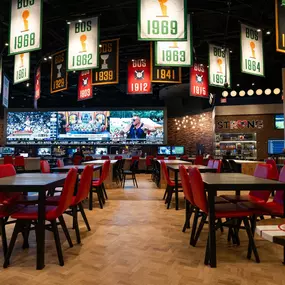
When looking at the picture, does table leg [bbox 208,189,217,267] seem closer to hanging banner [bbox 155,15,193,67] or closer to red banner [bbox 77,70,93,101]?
hanging banner [bbox 155,15,193,67]

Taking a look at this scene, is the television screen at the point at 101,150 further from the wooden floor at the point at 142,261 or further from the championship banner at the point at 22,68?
the wooden floor at the point at 142,261

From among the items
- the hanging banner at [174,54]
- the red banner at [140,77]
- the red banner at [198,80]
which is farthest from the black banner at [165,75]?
the hanging banner at [174,54]

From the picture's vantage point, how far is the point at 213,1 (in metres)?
8.12

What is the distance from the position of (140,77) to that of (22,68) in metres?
3.30

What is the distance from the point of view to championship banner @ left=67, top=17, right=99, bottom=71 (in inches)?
234

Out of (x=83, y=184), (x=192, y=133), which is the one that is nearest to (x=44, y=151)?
(x=192, y=133)

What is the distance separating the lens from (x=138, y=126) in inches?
634

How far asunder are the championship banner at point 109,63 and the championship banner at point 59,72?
1.18 meters

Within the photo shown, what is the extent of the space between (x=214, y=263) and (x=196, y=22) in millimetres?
8388

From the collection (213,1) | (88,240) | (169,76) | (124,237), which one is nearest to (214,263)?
(124,237)

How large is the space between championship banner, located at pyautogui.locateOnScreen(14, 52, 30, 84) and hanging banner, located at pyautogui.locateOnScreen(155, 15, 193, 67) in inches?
138

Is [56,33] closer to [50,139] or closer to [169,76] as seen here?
[169,76]

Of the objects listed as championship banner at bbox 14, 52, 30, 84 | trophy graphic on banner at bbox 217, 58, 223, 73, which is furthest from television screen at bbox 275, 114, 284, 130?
championship banner at bbox 14, 52, 30, 84

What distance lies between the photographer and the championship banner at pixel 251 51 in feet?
20.6
